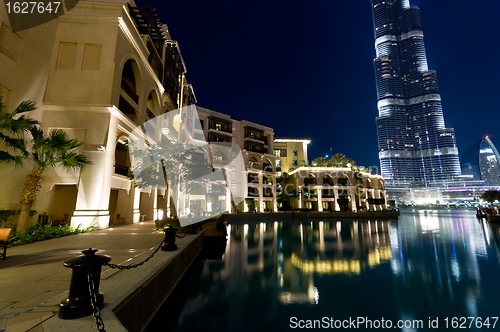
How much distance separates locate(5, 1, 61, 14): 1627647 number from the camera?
13.2m

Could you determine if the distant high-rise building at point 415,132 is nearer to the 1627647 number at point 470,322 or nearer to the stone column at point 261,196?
the stone column at point 261,196

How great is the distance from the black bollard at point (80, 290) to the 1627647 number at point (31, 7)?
18.2 m

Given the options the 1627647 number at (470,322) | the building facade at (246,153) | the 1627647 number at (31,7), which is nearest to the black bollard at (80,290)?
the 1627647 number at (470,322)

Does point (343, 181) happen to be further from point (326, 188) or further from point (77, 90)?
point (77, 90)

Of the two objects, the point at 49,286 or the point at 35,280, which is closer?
the point at 49,286

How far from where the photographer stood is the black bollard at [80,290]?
319cm

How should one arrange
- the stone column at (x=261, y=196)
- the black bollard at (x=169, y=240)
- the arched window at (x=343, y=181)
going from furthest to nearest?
the arched window at (x=343, y=181)
the stone column at (x=261, y=196)
the black bollard at (x=169, y=240)

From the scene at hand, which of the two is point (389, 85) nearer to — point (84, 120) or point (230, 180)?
point (230, 180)

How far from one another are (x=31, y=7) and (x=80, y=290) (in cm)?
2035

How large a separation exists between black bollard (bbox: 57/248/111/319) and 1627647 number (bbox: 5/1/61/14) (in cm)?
1820

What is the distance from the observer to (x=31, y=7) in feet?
47.8

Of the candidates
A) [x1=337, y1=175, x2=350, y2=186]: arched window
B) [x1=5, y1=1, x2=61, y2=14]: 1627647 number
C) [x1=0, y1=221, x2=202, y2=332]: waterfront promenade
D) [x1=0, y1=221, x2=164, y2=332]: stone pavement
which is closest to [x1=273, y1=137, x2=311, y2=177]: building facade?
[x1=337, y1=175, x2=350, y2=186]: arched window

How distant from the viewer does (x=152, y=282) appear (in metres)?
5.29

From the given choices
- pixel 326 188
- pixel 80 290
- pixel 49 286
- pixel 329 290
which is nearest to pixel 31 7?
pixel 49 286
